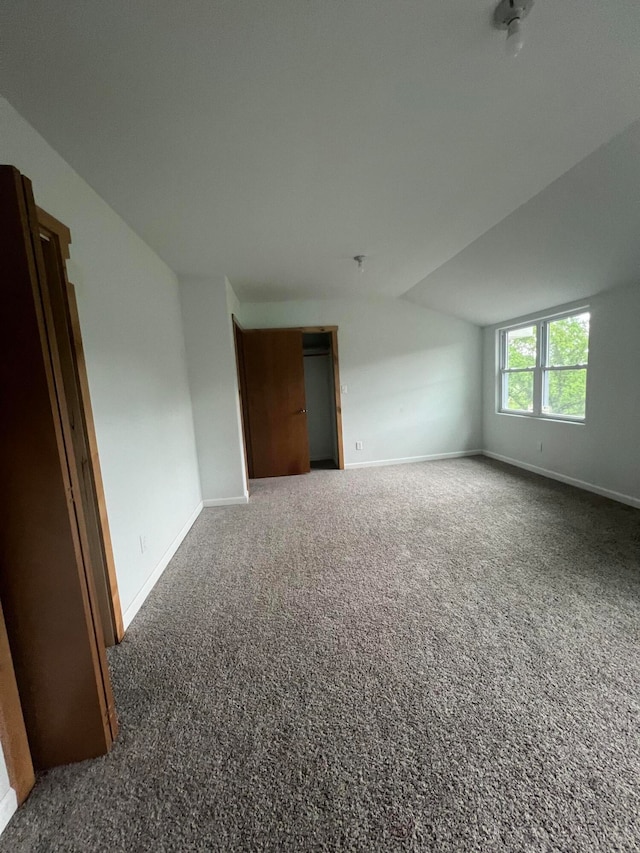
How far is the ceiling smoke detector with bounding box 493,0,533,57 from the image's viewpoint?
3.19 feet

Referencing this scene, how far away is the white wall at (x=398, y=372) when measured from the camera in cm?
457

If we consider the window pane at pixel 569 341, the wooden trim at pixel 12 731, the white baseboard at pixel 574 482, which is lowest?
the white baseboard at pixel 574 482

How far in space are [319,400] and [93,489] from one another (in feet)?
12.8

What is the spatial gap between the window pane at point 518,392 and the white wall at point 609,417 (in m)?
0.46

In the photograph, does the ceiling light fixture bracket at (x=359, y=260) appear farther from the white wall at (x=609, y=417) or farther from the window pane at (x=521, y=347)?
the window pane at (x=521, y=347)

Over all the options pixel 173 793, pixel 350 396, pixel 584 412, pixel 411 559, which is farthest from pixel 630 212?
pixel 173 793

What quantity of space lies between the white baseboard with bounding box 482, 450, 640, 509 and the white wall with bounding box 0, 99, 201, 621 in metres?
4.04

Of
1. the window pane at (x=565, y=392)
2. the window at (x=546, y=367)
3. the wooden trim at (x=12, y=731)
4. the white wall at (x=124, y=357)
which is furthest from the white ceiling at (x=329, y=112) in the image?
the wooden trim at (x=12, y=731)

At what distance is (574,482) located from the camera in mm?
3521

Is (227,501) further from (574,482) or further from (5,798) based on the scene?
(574,482)

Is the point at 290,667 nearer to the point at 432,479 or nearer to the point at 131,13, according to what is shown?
the point at 131,13

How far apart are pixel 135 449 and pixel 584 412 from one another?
13.9 ft

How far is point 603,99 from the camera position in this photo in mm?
1340

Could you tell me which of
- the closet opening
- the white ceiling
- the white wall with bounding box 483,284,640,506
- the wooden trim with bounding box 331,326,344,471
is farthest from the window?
the closet opening
